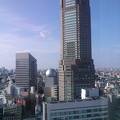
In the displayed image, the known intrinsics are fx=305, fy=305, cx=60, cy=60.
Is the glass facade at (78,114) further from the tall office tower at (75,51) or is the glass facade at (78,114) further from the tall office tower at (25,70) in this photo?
the tall office tower at (25,70)

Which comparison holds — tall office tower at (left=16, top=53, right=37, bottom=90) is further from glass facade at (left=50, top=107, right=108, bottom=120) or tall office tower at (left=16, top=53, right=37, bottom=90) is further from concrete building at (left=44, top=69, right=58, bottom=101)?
glass facade at (left=50, top=107, right=108, bottom=120)

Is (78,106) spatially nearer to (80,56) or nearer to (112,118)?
(112,118)

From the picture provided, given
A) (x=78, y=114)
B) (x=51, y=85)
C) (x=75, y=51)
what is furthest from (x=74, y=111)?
(x=51, y=85)

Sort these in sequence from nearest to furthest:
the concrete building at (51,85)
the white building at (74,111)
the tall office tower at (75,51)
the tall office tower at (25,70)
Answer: the white building at (74,111) → the tall office tower at (75,51) → the concrete building at (51,85) → the tall office tower at (25,70)

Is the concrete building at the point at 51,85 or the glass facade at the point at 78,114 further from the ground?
the concrete building at the point at 51,85

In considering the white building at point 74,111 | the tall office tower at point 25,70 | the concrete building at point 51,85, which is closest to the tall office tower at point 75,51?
the concrete building at point 51,85

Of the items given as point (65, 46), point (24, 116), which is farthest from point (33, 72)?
point (24, 116)
